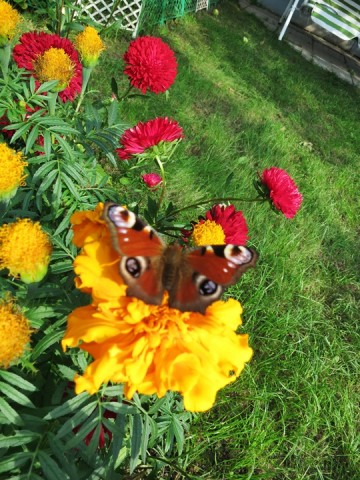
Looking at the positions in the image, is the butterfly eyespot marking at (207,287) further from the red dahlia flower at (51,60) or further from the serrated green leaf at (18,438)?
the red dahlia flower at (51,60)

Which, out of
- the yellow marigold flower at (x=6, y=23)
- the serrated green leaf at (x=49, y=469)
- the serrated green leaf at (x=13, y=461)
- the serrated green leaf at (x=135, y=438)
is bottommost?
the serrated green leaf at (x=135, y=438)

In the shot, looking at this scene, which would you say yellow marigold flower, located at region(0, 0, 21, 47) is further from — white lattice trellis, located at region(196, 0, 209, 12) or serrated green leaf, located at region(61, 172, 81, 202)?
white lattice trellis, located at region(196, 0, 209, 12)

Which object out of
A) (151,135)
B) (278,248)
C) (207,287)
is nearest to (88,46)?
(151,135)

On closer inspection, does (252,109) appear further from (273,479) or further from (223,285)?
(223,285)

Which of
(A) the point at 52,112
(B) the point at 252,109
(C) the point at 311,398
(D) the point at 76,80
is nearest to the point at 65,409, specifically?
(A) the point at 52,112

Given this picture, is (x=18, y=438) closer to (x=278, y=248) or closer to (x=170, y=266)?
(x=170, y=266)

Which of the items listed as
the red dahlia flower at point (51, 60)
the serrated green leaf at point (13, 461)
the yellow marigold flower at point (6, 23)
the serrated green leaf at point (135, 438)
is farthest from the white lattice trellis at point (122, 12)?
the serrated green leaf at point (13, 461)
